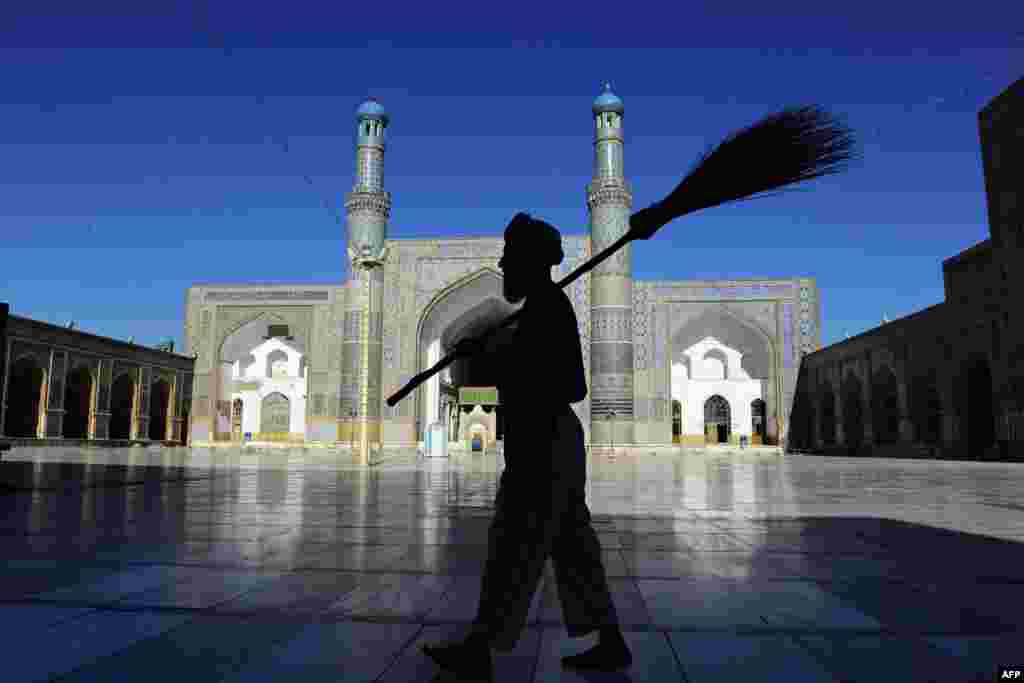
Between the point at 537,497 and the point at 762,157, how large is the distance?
3.06 feet

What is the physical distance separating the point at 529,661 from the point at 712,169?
1183 mm

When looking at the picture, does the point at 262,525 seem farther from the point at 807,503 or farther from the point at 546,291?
the point at 807,503

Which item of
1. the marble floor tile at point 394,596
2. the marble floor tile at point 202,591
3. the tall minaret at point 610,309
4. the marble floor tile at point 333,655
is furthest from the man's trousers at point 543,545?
the tall minaret at point 610,309

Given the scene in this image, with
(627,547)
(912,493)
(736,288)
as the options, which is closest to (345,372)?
(736,288)

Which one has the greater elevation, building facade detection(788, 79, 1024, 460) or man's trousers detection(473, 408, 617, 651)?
building facade detection(788, 79, 1024, 460)

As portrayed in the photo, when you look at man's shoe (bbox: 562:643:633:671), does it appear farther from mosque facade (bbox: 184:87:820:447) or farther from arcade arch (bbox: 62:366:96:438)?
arcade arch (bbox: 62:366:96:438)

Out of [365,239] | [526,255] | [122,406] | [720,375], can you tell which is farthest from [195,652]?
[720,375]

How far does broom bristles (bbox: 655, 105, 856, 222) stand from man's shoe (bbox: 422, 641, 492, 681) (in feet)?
3.41

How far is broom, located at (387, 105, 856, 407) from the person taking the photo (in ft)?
5.20

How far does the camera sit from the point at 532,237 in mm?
1637

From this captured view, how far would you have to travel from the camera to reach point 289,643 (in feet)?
5.21

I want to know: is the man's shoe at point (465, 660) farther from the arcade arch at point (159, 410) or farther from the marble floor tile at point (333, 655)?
the arcade arch at point (159, 410)

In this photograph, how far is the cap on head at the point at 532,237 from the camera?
1.63m

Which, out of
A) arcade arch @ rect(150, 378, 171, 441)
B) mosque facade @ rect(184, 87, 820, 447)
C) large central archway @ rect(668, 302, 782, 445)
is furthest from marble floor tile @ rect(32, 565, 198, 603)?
arcade arch @ rect(150, 378, 171, 441)
